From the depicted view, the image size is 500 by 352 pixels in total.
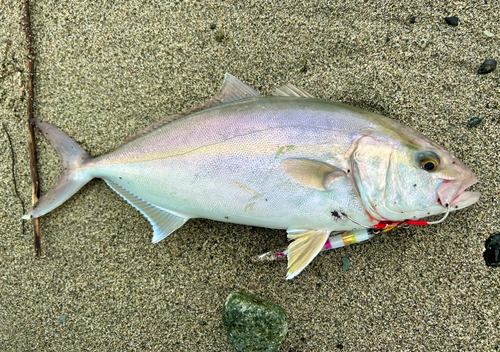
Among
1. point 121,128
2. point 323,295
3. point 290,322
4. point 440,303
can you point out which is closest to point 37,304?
point 121,128

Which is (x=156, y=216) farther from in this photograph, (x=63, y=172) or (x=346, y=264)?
(x=346, y=264)

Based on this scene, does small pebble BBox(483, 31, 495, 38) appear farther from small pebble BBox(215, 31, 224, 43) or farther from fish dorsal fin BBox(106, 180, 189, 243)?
fish dorsal fin BBox(106, 180, 189, 243)

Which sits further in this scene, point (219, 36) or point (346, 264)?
point (219, 36)

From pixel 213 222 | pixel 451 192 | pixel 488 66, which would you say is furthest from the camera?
pixel 213 222

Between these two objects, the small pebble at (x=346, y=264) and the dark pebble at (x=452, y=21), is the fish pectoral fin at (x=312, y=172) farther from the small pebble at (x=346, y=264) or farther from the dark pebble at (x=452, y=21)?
the dark pebble at (x=452, y=21)

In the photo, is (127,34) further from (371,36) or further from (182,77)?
(371,36)

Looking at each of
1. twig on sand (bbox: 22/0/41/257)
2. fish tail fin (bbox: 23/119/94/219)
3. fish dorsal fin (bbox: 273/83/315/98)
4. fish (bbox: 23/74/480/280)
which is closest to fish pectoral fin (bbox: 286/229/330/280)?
fish (bbox: 23/74/480/280)

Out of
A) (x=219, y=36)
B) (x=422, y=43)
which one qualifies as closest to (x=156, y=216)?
(x=219, y=36)
